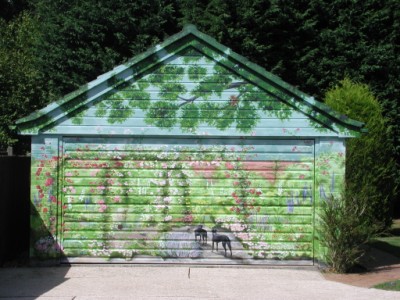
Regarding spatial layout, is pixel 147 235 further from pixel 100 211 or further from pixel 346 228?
pixel 346 228

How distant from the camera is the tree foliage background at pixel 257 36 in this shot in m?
16.8

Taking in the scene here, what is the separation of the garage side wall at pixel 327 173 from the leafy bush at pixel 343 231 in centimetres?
16

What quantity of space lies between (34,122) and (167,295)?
13.1 ft

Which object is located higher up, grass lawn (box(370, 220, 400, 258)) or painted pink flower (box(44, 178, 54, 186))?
painted pink flower (box(44, 178, 54, 186))

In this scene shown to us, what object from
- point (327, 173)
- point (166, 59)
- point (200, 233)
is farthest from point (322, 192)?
point (166, 59)

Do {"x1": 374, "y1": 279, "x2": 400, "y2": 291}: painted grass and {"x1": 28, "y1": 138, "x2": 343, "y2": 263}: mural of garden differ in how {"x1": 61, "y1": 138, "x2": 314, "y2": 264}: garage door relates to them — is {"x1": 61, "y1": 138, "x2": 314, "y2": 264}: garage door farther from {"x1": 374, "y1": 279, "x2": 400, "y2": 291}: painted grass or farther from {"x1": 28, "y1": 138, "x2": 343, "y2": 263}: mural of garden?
{"x1": 374, "y1": 279, "x2": 400, "y2": 291}: painted grass

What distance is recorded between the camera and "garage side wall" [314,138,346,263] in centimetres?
948

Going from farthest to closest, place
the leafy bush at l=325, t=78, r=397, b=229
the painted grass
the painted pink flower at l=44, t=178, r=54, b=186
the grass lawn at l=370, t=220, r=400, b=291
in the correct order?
1. the leafy bush at l=325, t=78, r=397, b=229
2. the painted pink flower at l=44, t=178, r=54, b=186
3. the grass lawn at l=370, t=220, r=400, b=291
4. the painted grass

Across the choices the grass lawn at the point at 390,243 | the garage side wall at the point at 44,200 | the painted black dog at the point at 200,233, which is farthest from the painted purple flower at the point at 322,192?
the garage side wall at the point at 44,200

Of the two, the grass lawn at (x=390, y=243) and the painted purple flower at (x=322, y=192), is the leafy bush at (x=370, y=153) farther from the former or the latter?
the painted purple flower at (x=322, y=192)

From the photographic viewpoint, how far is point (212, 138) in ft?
31.6

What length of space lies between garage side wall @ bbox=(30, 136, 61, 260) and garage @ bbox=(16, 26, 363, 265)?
18 mm

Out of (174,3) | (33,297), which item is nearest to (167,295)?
(33,297)

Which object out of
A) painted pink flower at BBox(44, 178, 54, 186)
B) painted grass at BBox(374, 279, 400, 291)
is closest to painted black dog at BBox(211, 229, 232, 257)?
painted grass at BBox(374, 279, 400, 291)
